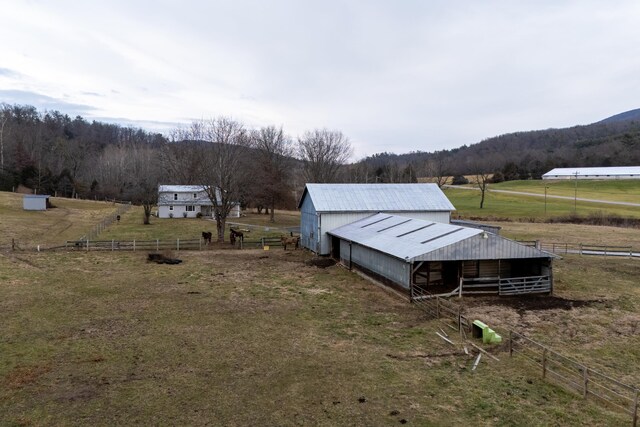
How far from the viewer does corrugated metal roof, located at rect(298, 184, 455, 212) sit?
1330 inches

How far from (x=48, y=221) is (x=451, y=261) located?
Answer: 47.4m

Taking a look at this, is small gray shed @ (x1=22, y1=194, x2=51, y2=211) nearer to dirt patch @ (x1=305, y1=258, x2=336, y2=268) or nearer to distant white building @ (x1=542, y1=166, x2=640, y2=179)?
dirt patch @ (x1=305, y1=258, x2=336, y2=268)

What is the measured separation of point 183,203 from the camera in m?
64.7

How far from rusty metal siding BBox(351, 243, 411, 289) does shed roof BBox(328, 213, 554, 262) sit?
513mm

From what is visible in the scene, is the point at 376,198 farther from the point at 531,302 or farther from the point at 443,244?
the point at 531,302

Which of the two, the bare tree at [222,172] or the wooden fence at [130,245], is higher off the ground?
the bare tree at [222,172]

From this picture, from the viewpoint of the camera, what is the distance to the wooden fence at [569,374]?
1057 centimetres

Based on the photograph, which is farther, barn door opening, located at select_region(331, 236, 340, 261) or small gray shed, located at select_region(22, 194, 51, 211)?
small gray shed, located at select_region(22, 194, 51, 211)

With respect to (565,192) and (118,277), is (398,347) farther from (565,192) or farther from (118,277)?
(565,192)

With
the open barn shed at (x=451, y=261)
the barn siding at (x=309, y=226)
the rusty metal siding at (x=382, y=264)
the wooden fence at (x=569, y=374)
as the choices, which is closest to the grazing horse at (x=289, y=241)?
the barn siding at (x=309, y=226)

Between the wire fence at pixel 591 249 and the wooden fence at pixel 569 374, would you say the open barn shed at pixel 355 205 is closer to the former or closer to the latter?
the wire fence at pixel 591 249

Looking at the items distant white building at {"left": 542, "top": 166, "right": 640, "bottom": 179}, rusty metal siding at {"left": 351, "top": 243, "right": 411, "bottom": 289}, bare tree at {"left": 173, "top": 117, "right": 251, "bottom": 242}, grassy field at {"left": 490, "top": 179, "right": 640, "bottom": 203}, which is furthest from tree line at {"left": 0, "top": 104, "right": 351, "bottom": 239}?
distant white building at {"left": 542, "top": 166, "right": 640, "bottom": 179}

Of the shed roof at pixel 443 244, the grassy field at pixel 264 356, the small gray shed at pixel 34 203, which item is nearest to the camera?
the grassy field at pixel 264 356

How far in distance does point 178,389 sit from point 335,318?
7.62m
